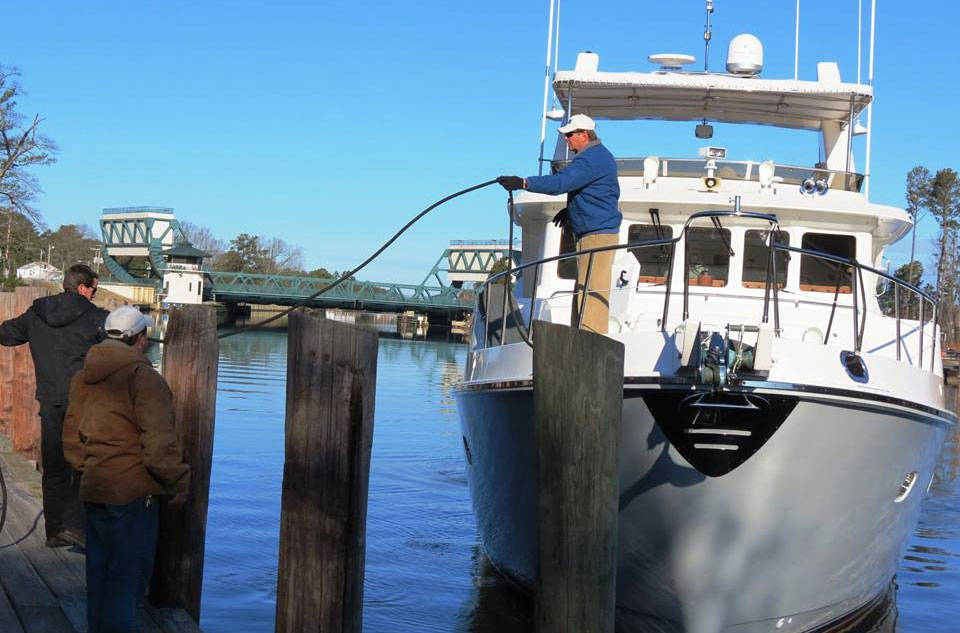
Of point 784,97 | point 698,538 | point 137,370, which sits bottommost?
point 698,538

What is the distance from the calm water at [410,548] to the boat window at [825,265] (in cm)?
303

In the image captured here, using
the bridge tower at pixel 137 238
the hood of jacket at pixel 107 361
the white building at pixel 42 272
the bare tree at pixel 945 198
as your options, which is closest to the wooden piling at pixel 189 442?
the hood of jacket at pixel 107 361

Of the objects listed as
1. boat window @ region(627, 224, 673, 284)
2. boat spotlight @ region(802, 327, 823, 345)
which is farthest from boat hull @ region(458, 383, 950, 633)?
boat window @ region(627, 224, 673, 284)

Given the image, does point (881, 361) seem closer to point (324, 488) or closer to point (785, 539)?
point (785, 539)

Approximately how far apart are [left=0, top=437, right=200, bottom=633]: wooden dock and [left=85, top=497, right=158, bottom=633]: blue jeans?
20.3 inches

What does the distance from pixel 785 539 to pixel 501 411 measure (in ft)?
7.46

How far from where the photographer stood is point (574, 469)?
16.5 ft

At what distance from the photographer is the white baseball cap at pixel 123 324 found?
544 cm

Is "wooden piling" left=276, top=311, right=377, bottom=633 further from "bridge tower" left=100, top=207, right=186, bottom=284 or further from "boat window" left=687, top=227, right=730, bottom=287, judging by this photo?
"bridge tower" left=100, top=207, right=186, bottom=284

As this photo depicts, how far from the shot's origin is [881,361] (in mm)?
8117

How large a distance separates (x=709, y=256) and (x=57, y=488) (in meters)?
6.10

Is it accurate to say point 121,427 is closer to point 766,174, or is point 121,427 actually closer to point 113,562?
point 113,562

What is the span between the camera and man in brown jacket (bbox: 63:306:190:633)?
532cm

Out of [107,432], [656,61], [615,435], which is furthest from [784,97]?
[107,432]
